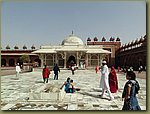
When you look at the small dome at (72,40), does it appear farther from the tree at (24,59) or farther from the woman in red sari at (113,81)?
the woman in red sari at (113,81)

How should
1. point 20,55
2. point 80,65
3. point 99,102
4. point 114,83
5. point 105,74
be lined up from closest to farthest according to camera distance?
point 99,102 < point 105,74 < point 114,83 < point 80,65 < point 20,55

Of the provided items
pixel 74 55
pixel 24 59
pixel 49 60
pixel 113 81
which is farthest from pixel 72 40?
pixel 113 81

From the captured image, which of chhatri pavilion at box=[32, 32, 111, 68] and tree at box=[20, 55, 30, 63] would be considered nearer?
chhatri pavilion at box=[32, 32, 111, 68]

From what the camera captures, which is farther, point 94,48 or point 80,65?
point 94,48

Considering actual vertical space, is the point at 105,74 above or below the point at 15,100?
above

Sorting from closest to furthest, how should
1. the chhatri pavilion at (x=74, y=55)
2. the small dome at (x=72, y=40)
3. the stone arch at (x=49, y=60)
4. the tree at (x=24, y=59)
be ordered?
the chhatri pavilion at (x=74, y=55), the stone arch at (x=49, y=60), the small dome at (x=72, y=40), the tree at (x=24, y=59)

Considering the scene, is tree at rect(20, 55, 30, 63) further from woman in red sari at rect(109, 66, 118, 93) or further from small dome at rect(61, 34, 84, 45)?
woman in red sari at rect(109, 66, 118, 93)

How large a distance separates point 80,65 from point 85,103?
954 inches

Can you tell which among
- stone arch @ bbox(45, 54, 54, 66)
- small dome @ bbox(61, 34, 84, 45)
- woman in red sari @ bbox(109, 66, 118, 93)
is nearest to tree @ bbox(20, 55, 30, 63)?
small dome @ bbox(61, 34, 84, 45)

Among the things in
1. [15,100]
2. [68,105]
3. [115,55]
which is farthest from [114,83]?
[115,55]

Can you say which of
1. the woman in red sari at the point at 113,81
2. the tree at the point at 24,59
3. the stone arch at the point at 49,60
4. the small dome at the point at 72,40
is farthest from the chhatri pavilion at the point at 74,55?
the woman in red sari at the point at 113,81

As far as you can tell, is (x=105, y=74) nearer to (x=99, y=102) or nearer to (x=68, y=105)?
(x=99, y=102)

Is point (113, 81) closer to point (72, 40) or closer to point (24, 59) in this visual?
point (72, 40)

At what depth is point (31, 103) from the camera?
224 inches
